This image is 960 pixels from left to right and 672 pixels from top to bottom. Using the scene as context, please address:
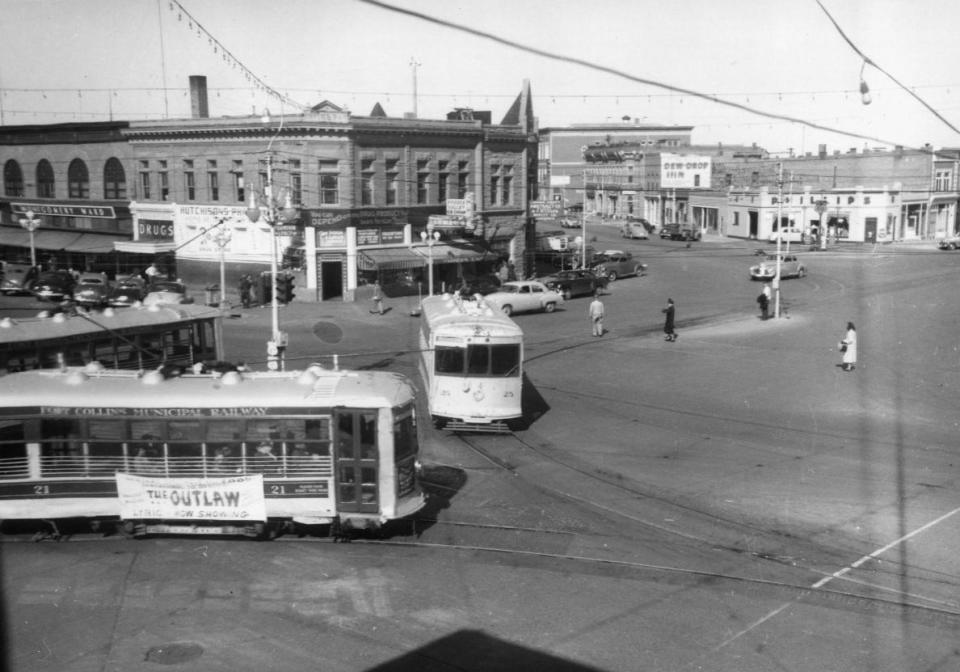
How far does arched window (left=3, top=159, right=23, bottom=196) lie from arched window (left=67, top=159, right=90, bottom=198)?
13.4 ft

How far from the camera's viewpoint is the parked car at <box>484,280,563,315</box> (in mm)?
41031

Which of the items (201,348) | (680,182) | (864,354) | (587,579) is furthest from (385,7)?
(680,182)

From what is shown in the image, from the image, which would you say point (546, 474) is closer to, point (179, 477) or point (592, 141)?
point (179, 477)

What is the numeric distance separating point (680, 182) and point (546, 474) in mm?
81715

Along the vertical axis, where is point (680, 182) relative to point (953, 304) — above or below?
above

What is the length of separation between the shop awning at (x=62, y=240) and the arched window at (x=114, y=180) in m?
2.49

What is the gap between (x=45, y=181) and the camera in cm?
5600

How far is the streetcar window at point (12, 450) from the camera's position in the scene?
1482 centimetres

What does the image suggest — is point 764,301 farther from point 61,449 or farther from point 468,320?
point 61,449

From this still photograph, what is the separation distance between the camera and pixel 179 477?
48.5 feet

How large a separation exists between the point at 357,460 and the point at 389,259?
3284 centimetres

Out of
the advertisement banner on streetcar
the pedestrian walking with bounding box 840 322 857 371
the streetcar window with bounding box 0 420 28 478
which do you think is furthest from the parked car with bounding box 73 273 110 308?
the pedestrian walking with bounding box 840 322 857 371

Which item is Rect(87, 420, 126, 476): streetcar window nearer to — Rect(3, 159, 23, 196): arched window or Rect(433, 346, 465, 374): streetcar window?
Rect(433, 346, 465, 374): streetcar window

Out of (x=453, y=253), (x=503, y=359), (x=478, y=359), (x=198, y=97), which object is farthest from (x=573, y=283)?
(x=478, y=359)
